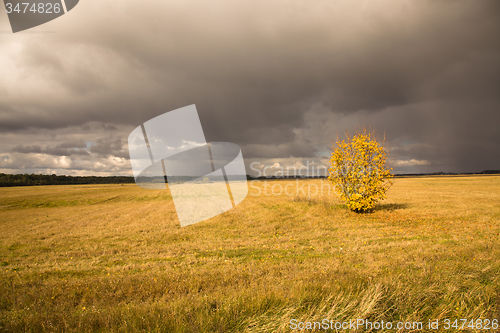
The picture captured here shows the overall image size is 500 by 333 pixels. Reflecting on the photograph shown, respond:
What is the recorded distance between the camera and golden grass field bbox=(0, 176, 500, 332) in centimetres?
365

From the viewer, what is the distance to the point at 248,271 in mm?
7637

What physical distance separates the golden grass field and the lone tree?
5.19ft

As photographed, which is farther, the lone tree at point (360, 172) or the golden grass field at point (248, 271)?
the lone tree at point (360, 172)

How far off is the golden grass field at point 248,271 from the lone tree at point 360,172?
1.58 meters

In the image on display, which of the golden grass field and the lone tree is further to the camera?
the lone tree

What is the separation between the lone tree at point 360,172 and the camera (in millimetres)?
18562

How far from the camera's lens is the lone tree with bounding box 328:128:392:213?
18562 mm

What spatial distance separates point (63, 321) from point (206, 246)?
8.29 m

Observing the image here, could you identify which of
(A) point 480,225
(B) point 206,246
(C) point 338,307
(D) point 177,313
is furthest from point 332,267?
(A) point 480,225

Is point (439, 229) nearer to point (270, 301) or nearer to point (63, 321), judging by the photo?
point (270, 301)

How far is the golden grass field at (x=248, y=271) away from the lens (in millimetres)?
3652

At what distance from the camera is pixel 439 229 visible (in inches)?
523

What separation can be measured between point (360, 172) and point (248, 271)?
15.1 m

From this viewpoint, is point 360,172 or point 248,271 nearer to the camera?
point 248,271
